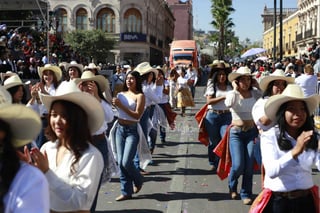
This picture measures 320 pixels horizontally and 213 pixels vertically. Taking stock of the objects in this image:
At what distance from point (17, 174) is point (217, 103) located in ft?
20.5

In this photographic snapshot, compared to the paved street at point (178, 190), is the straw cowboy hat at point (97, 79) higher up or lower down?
higher up

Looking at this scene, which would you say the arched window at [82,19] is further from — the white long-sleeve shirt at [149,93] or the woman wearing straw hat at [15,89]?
the woman wearing straw hat at [15,89]

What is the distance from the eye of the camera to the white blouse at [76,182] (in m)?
3.25

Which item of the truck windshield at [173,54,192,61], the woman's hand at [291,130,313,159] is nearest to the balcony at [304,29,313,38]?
the truck windshield at [173,54,192,61]

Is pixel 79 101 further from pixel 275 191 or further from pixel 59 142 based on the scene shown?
pixel 275 191

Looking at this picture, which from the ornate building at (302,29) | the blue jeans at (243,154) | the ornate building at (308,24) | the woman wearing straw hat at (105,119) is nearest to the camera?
the woman wearing straw hat at (105,119)

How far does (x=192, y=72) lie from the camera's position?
2097 centimetres

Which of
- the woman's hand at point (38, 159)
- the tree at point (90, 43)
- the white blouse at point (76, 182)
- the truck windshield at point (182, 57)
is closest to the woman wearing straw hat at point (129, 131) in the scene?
the white blouse at point (76, 182)

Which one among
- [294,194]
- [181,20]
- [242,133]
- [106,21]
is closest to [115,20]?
[106,21]

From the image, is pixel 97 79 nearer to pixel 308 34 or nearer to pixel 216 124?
pixel 216 124

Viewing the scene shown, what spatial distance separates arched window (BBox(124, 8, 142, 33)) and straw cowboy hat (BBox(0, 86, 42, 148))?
55.1 meters

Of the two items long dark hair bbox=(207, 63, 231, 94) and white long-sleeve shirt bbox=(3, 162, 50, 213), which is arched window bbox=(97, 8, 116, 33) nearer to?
long dark hair bbox=(207, 63, 231, 94)

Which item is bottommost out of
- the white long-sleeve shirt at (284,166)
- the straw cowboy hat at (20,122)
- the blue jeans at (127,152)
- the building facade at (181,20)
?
the blue jeans at (127,152)

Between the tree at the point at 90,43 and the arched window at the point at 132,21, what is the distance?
198 inches
